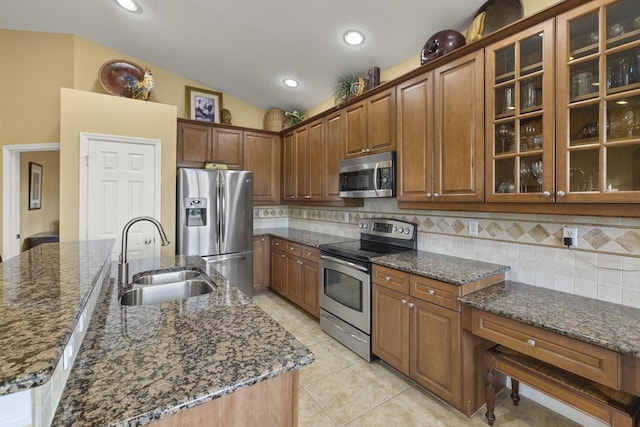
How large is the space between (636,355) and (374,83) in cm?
267

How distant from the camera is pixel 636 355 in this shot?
3.80 ft

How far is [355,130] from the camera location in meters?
3.07

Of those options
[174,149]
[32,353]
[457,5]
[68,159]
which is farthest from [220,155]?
[32,353]

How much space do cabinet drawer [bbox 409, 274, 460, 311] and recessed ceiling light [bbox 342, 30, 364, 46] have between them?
7.14ft

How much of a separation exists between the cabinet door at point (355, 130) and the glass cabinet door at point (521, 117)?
122cm

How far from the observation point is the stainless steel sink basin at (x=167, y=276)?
184cm

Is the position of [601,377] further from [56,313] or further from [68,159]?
[68,159]

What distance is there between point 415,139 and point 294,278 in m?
2.17

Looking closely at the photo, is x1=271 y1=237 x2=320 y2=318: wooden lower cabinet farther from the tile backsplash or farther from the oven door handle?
the tile backsplash

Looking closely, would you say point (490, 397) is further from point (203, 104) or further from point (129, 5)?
point (203, 104)

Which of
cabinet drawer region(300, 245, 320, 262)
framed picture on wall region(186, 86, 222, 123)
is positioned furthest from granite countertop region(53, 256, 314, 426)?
framed picture on wall region(186, 86, 222, 123)

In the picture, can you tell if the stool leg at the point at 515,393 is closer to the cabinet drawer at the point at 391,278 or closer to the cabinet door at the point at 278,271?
the cabinet drawer at the point at 391,278

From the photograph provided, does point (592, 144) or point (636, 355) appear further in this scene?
point (592, 144)

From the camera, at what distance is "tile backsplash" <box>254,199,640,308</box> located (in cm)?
165
